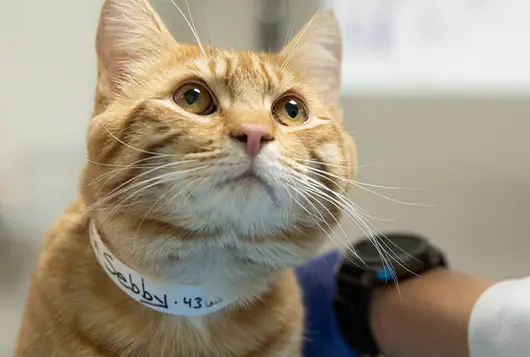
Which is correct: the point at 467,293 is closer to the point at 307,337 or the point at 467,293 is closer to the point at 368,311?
the point at 368,311

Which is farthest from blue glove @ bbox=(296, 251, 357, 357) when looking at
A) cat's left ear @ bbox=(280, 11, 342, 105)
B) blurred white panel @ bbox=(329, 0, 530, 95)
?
blurred white panel @ bbox=(329, 0, 530, 95)

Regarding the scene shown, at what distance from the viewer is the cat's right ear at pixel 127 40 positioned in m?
0.72

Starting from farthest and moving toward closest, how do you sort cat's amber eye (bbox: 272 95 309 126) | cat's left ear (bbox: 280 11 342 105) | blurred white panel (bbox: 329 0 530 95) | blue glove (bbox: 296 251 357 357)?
blurred white panel (bbox: 329 0 530 95) < blue glove (bbox: 296 251 357 357) < cat's left ear (bbox: 280 11 342 105) < cat's amber eye (bbox: 272 95 309 126)

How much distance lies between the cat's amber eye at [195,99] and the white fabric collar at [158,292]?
189mm

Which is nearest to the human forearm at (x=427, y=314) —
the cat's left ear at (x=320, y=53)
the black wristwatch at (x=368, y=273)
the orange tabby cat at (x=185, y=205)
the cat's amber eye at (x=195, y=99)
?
the black wristwatch at (x=368, y=273)

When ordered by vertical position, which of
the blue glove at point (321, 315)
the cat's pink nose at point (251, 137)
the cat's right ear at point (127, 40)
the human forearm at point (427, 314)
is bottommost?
Answer: the blue glove at point (321, 315)

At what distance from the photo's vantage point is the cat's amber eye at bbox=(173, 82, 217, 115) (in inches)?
25.7

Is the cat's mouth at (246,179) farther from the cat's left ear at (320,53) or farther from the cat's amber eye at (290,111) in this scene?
the cat's left ear at (320,53)

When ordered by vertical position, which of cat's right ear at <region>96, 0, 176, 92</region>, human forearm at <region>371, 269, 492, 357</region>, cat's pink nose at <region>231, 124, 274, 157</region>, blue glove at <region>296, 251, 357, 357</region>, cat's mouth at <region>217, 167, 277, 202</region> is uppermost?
cat's right ear at <region>96, 0, 176, 92</region>

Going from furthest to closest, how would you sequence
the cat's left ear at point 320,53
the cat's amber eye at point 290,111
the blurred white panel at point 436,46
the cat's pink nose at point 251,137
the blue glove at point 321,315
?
the blurred white panel at point 436,46 < the blue glove at point 321,315 < the cat's left ear at point 320,53 < the cat's amber eye at point 290,111 < the cat's pink nose at point 251,137

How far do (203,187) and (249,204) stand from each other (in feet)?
0.16

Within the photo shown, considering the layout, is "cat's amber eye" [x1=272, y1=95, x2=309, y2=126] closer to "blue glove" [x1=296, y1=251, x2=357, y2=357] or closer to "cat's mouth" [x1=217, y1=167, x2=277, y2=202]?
"cat's mouth" [x1=217, y1=167, x2=277, y2=202]

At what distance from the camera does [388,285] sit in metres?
0.91

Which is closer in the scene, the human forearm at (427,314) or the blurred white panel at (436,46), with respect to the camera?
the human forearm at (427,314)
